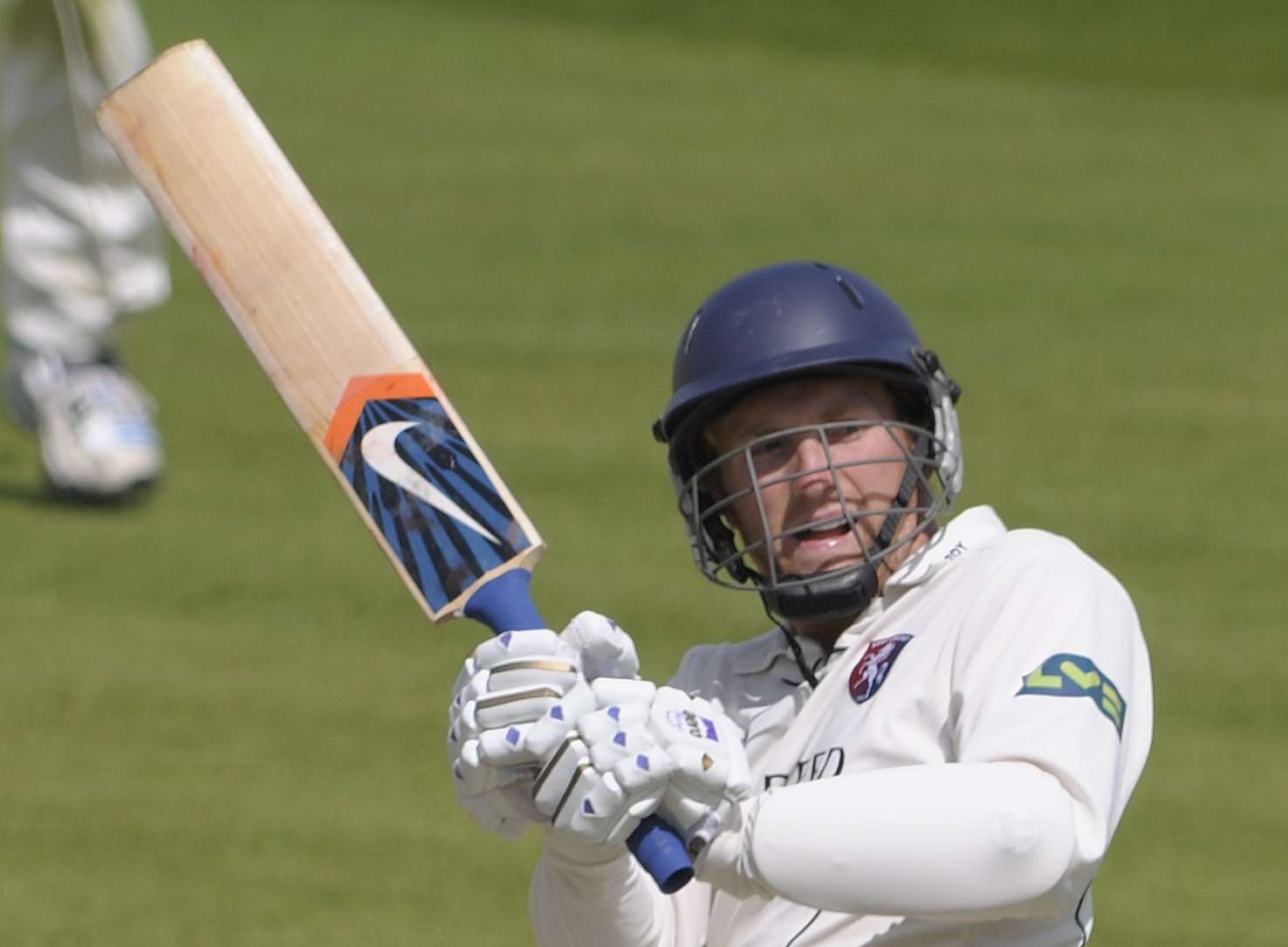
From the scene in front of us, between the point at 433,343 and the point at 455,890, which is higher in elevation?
the point at 455,890

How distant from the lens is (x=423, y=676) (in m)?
6.08

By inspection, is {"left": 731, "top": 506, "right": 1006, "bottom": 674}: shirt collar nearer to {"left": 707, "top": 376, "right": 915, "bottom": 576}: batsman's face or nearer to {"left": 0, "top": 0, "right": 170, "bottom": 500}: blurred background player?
{"left": 707, "top": 376, "right": 915, "bottom": 576}: batsman's face

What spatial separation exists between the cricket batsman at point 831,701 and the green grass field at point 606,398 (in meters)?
1.76

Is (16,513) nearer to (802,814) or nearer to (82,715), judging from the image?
(82,715)

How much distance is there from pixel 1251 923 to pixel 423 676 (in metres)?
2.21

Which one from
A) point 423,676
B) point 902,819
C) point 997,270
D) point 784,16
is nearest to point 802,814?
point 902,819

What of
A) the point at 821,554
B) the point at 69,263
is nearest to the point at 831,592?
the point at 821,554

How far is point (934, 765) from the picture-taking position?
270 centimetres

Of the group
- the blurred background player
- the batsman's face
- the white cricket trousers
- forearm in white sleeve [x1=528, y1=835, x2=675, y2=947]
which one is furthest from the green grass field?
the batsman's face

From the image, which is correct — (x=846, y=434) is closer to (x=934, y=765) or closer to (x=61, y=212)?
(x=934, y=765)

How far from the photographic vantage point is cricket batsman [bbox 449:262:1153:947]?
2.60m

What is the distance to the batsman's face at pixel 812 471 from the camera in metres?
3.10

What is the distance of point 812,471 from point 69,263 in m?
4.59

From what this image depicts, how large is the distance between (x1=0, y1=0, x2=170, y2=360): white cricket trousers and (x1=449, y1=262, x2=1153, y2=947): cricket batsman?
4.18 metres
